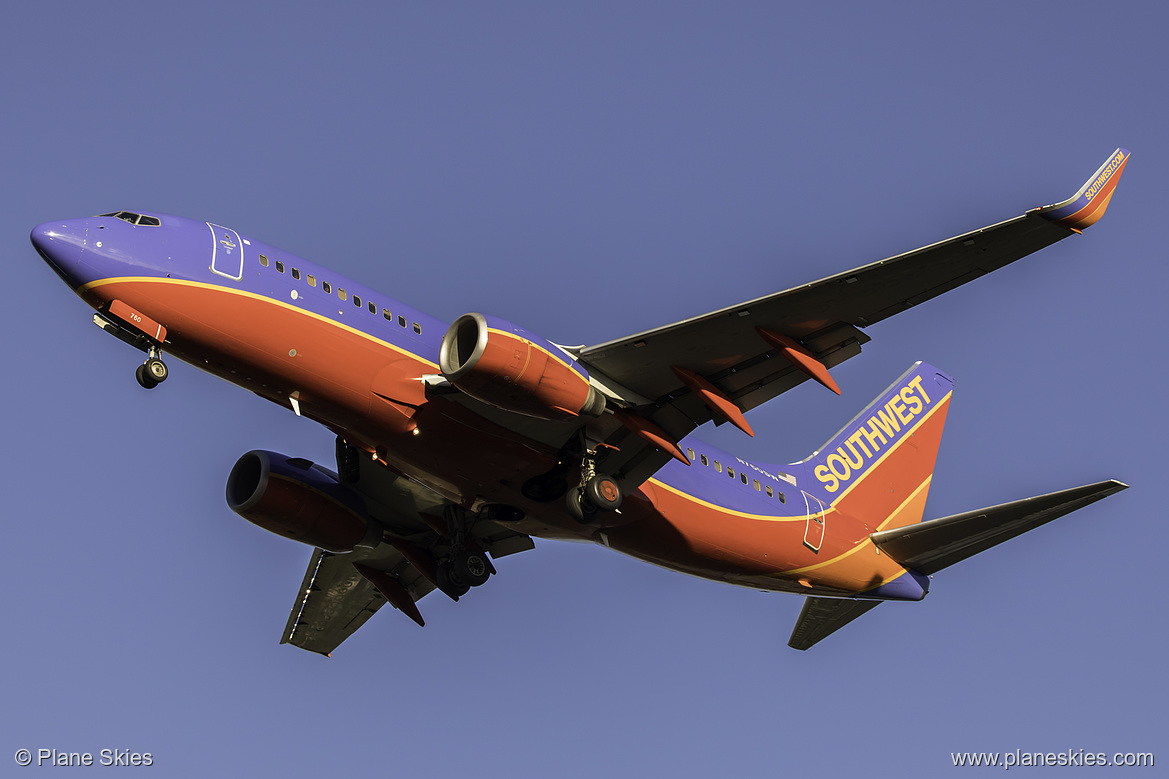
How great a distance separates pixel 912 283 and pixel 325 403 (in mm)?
11221

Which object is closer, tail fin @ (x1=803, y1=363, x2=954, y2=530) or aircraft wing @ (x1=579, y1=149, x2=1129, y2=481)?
aircraft wing @ (x1=579, y1=149, x2=1129, y2=481)

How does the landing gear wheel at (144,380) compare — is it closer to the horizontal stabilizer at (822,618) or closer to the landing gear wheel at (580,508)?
the landing gear wheel at (580,508)

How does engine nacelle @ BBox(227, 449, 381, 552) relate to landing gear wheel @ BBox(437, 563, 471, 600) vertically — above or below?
above

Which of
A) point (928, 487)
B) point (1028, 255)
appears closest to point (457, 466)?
point (1028, 255)

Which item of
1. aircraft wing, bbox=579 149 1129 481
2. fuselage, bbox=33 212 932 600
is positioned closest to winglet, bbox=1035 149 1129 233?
aircraft wing, bbox=579 149 1129 481

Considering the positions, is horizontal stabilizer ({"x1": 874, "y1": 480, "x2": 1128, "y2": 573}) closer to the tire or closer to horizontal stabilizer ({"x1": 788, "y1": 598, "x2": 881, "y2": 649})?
horizontal stabilizer ({"x1": 788, "y1": 598, "x2": 881, "y2": 649})

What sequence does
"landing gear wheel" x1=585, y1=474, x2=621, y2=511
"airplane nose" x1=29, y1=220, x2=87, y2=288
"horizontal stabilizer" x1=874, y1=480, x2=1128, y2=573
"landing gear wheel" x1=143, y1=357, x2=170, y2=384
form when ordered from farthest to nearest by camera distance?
"horizontal stabilizer" x1=874, y1=480, x2=1128, y2=573, "landing gear wheel" x1=585, y1=474, x2=621, y2=511, "landing gear wheel" x1=143, y1=357, x2=170, y2=384, "airplane nose" x1=29, y1=220, x2=87, y2=288

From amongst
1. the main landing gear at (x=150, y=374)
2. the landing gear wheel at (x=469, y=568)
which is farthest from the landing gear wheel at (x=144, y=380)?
the landing gear wheel at (x=469, y=568)

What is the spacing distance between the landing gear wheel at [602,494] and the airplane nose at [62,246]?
34.0ft

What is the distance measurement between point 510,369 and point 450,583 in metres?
8.15

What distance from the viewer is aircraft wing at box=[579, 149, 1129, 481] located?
2120cm

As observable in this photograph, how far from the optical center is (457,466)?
24.6 m

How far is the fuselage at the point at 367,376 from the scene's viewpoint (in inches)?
860

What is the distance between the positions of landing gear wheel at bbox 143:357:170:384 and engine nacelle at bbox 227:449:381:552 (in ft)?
20.6
